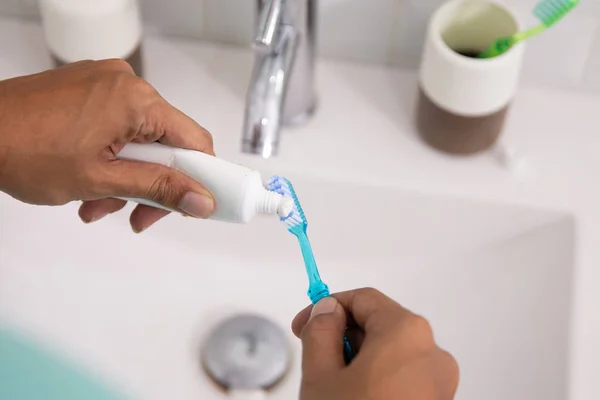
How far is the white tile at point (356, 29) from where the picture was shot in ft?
2.21

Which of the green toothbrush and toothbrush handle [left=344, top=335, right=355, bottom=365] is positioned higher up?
the green toothbrush

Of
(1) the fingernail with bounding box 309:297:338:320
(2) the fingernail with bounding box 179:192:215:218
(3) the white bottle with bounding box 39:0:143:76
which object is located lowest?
(1) the fingernail with bounding box 309:297:338:320

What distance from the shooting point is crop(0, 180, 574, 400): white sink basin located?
0.63m

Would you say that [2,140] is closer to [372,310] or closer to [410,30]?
[372,310]

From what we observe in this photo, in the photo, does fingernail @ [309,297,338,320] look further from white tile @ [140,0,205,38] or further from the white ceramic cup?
white tile @ [140,0,205,38]

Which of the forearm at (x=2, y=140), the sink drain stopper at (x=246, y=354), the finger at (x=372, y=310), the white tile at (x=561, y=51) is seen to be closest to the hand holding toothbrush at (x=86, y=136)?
the forearm at (x=2, y=140)

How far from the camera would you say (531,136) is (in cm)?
68

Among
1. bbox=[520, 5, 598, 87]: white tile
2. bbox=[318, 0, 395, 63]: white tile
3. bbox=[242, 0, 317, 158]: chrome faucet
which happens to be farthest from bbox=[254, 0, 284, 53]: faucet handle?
bbox=[520, 5, 598, 87]: white tile

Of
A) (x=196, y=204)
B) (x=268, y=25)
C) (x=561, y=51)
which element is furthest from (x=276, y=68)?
(x=561, y=51)

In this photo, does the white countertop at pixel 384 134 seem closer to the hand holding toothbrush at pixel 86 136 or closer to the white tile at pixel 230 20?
the white tile at pixel 230 20

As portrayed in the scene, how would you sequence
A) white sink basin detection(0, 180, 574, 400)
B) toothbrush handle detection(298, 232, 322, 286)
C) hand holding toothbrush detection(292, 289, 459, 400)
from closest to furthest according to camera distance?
hand holding toothbrush detection(292, 289, 459, 400) < toothbrush handle detection(298, 232, 322, 286) < white sink basin detection(0, 180, 574, 400)

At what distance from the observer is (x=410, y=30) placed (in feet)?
2.25

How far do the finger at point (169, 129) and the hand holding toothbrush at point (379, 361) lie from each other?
0.14 meters

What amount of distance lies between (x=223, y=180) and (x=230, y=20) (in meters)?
0.27
